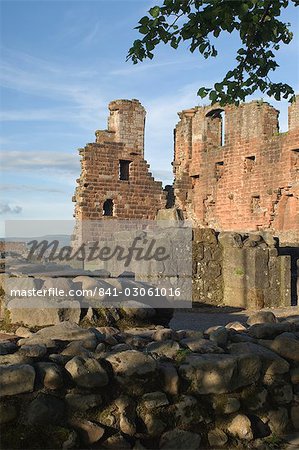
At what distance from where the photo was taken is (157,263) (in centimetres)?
1214

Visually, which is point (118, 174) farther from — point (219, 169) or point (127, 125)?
point (219, 169)

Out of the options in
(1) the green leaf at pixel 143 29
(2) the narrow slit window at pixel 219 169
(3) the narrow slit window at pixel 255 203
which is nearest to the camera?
(1) the green leaf at pixel 143 29

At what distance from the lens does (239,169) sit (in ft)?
77.1

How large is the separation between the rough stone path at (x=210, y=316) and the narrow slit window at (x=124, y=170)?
41.4 ft

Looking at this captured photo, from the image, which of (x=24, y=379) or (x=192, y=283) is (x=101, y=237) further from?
(x=24, y=379)

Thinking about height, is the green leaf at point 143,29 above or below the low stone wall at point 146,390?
above

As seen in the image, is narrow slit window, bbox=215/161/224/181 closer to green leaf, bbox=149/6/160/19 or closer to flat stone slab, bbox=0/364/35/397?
green leaf, bbox=149/6/160/19

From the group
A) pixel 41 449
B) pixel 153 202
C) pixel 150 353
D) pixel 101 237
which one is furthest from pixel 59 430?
pixel 153 202

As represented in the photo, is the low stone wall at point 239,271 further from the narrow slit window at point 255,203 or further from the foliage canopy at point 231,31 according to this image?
the narrow slit window at point 255,203

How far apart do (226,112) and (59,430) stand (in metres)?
21.6

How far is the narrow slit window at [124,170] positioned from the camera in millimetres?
23836

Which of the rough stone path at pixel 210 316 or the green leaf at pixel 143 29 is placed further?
the rough stone path at pixel 210 316

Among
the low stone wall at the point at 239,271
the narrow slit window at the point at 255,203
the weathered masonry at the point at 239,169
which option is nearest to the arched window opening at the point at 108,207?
the weathered masonry at the point at 239,169

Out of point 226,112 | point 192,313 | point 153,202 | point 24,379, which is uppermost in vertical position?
point 226,112
